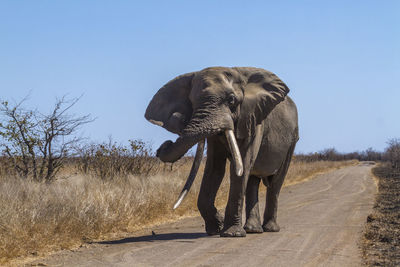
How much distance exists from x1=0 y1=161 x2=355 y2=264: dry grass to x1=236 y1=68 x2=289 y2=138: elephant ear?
8.75 feet

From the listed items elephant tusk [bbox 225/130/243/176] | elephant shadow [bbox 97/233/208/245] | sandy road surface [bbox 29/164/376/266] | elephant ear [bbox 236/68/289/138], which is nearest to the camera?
sandy road surface [bbox 29/164/376/266]

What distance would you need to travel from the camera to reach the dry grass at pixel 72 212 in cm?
787

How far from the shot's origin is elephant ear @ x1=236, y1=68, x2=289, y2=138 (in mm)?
9398

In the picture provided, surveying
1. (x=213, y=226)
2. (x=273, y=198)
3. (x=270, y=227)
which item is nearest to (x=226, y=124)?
(x=213, y=226)

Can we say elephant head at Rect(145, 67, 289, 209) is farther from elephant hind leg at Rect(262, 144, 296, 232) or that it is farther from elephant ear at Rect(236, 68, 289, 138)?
elephant hind leg at Rect(262, 144, 296, 232)

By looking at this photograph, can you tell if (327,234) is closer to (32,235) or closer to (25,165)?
(32,235)

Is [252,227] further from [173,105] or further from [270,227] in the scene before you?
[173,105]

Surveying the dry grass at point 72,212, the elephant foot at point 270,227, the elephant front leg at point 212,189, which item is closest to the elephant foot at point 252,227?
the elephant foot at point 270,227

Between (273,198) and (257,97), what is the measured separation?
244cm

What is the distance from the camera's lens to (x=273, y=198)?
1117 cm

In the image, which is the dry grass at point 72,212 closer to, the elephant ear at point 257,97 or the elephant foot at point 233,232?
the elephant foot at point 233,232

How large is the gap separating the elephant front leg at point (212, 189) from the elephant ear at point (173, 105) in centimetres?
88

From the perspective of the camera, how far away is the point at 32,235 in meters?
8.10

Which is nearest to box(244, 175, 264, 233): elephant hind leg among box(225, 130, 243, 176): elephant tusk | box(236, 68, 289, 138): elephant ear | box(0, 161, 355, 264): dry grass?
box(236, 68, 289, 138): elephant ear
